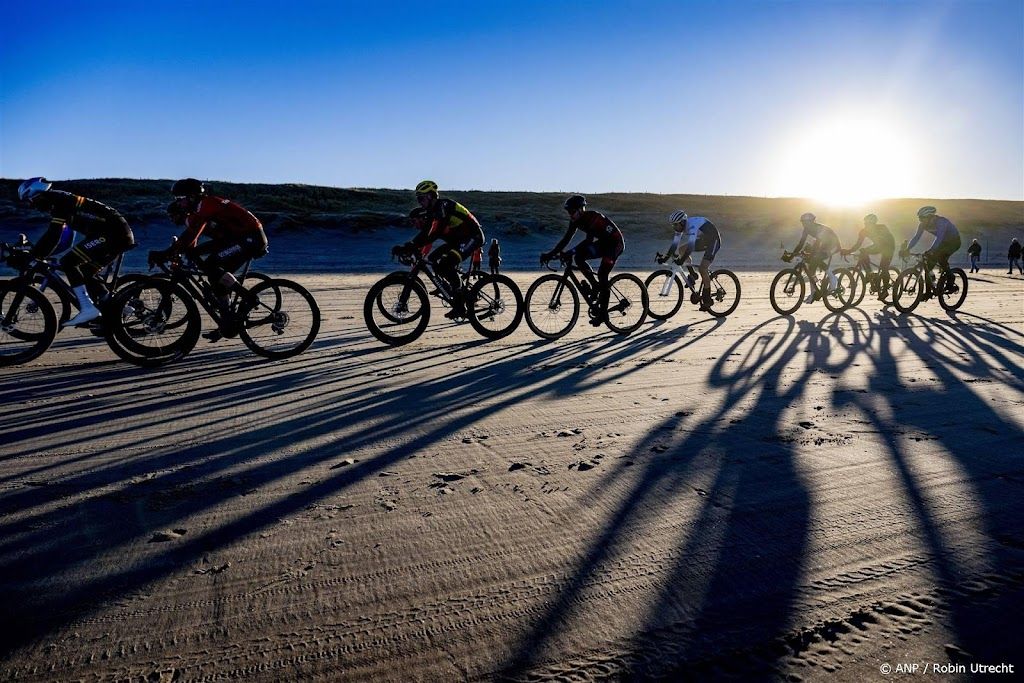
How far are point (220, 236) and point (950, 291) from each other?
1333 cm

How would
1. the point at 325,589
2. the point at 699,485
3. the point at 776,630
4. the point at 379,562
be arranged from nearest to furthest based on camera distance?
the point at 776,630 → the point at 325,589 → the point at 379,562 → the point at 699,485

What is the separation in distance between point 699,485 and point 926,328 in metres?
8.83

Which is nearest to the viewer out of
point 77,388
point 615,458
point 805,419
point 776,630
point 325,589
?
point 776,630

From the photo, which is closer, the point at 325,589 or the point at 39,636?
the point at 39,636

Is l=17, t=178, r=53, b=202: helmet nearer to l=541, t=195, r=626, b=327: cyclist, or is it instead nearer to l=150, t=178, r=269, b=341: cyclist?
l=150, t=178, r=269, b=341: cyclist

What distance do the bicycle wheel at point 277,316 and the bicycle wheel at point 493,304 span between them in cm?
212

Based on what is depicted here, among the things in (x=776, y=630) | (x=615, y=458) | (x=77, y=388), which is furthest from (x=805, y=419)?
(x=77, y=388)

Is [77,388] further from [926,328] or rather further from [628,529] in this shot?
[926,328]

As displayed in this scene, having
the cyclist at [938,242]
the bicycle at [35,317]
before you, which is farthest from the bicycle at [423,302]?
the cyclist at [938,242]

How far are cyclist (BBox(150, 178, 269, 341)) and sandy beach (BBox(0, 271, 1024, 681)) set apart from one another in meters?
1.67

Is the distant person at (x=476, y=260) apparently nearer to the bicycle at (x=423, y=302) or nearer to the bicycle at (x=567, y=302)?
the bicycle at (x=423, y=302)

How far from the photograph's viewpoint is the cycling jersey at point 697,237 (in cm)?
1180

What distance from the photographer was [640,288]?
418 inches

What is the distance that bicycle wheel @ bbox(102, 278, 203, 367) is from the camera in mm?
6715
